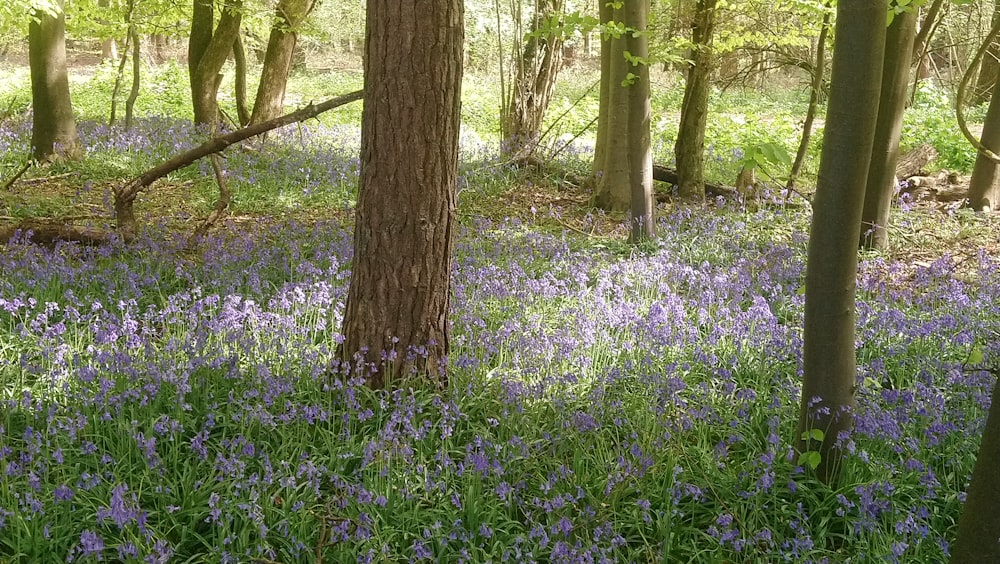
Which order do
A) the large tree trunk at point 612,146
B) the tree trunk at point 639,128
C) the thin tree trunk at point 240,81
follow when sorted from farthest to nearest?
the thin tree trunk at point 240,81 < the large tree trunk at point 612,146 < the tree trunk at point 639,128

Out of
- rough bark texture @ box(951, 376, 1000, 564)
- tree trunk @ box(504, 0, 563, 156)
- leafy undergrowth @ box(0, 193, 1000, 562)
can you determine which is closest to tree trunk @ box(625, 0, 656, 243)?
leafy undergrowth @ box(0, 193, 1000, 562)

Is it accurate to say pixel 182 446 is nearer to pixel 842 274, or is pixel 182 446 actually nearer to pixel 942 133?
pixel 842 274

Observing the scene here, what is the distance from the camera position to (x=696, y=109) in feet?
31.7

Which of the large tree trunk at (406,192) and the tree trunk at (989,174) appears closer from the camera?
the large tree trunk at (406,192)

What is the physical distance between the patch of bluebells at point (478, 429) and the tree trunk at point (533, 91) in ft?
20.8

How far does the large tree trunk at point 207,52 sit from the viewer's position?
11.3 metres

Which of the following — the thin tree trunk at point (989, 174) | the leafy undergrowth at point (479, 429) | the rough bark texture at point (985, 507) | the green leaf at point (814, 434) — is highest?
the thin tree trunk at point (989, 174)

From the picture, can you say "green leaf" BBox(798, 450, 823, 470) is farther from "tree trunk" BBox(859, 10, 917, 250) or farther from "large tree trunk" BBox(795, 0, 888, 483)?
"tree trunk" BBox(859, 10, 917, 250)

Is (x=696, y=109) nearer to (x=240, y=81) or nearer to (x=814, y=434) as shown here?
(x=814, y=434)

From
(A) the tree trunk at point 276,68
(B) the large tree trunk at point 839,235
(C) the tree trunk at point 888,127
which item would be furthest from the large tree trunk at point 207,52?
(B) the large tree trunk at point 839,235

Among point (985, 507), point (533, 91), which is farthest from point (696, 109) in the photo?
point (985, 507)

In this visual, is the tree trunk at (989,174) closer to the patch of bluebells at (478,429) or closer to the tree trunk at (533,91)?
the patch of bluebells at (478,429)

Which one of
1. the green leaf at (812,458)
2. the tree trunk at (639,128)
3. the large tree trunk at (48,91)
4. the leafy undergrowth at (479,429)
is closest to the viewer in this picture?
the leafy undergrowth at (479,429)

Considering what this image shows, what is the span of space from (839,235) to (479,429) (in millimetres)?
1880
